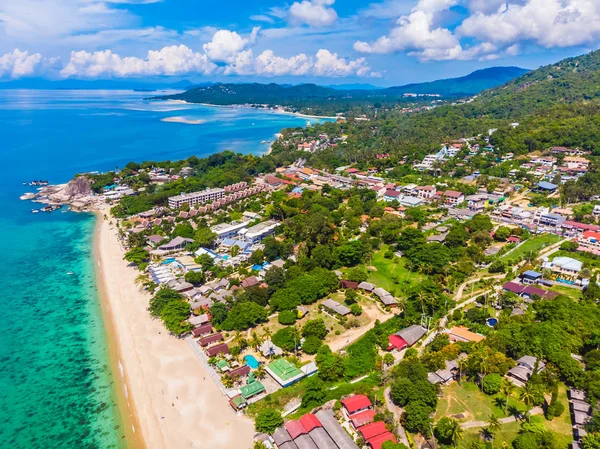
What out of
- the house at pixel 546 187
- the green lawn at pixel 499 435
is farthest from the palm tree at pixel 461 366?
the house at pixel 546 187

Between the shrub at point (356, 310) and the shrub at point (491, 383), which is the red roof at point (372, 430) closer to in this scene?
the shrub at point (491, 383)

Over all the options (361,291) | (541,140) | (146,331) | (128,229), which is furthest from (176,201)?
(541,140)

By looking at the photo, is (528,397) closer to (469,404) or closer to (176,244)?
(469,404)

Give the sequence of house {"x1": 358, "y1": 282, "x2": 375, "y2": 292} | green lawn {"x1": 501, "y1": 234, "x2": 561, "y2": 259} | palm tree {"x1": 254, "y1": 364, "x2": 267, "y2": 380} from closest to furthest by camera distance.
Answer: palm tree {"x1": 254, "y1": 364, "x2": 267, "y2": 380}
house {"x1": 358, "y1": 282, "x2": 375, "y2": 292}
green lawn {"x1": 501, "y1": 234, "x2": 561, "y2": 259}

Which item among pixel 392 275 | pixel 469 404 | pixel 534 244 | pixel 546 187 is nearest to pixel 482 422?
pixel 469 404

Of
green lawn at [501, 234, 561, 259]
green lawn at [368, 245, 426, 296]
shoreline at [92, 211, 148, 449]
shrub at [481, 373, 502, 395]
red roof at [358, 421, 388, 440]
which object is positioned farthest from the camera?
green lawn at [501, 234, 561, 259]

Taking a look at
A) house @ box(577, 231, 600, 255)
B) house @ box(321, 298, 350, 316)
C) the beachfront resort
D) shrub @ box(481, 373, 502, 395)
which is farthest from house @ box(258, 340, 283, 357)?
house @ box(577, 231, 600, 255)

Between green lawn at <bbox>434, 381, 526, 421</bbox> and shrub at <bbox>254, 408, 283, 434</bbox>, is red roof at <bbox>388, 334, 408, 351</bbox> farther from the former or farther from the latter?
shrub at <bbox>254, 408, 283, 434</bbox>

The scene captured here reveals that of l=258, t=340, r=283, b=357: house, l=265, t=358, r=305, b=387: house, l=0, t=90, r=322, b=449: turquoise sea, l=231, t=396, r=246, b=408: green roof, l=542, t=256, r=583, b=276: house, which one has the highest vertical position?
l=542, t=256, r=583, b=276: house
